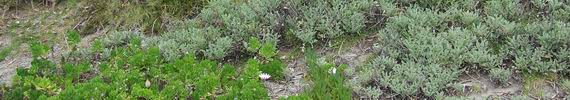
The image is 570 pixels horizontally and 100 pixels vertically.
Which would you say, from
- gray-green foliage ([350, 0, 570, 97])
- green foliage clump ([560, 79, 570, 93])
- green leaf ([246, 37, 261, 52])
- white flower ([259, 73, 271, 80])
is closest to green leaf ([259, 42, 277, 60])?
green leaf ([246, 37, 261, 52])

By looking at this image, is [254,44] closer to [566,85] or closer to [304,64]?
[304,64]

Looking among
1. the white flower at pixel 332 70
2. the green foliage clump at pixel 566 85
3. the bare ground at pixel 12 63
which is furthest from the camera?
the bare ground at pixel 12 63

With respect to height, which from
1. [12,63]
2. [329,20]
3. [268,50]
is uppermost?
[329,20]

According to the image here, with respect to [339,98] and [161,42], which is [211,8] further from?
[339,98]

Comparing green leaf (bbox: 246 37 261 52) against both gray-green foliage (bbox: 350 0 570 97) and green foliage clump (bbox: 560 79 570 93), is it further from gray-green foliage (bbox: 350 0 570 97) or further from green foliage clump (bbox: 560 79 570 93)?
green foliage clump (bbox: 560 79 570 93)

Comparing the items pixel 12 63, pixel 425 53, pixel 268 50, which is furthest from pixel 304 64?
pixel 12 63

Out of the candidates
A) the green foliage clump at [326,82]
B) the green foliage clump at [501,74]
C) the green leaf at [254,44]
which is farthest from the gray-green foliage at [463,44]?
the green leaf at [254,44]

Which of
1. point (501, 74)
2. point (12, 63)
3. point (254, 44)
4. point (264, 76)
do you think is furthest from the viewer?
point (12, 63)

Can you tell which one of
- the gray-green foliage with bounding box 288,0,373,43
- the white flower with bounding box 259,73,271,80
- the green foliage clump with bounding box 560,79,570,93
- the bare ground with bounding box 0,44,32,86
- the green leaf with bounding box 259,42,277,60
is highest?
the gray-green foliage with bounding box 288,0,373,43

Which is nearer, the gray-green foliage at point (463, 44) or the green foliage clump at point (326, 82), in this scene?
the green foliage clump at point (326, 82)

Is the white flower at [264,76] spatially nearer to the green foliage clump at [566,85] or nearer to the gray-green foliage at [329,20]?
the gray-green foliage at [329,20]

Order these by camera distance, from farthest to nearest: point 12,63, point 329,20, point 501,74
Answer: point 12,63 < point 329,20 < point 501,74

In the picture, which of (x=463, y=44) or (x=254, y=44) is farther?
(x=254, y=44)

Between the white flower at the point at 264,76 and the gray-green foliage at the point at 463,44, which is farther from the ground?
the gray-green foliage at the point at 463,44
